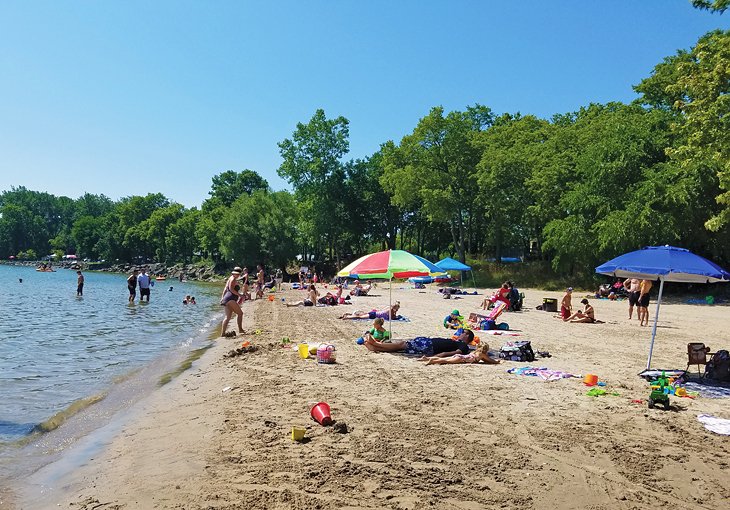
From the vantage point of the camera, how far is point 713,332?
15.2 metres

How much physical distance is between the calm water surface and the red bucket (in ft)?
13.0

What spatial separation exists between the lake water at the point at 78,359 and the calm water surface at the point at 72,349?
14mm

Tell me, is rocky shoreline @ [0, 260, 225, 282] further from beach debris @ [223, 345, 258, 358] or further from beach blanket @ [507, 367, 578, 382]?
beach blanket @ [507, 367, 578, 382]

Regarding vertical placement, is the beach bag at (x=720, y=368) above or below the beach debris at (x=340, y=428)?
above

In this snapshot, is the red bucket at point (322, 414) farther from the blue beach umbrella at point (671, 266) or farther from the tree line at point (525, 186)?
the tree line at point (525, 186)

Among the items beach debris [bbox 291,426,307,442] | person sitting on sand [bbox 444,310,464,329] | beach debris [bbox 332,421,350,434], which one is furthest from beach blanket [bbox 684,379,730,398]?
person sitting on sand [bbox 444,310,464,329]

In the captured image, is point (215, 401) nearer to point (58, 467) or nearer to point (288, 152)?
point (58, 467)

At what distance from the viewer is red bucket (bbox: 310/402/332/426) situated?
587 centimetres

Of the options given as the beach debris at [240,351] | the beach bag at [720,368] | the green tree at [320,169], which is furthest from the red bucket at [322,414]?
the green tree at [320,169]

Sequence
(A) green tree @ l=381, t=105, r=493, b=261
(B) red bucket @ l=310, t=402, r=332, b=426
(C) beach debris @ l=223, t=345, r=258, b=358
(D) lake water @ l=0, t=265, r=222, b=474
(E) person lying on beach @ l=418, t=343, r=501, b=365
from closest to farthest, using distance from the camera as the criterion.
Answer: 1. (B) red bucket @ l=310, t=402, r=332, b=426
2. (D) lake water @ l=0, t=265, r=222, b=474
3. (E) person lying on beach @ l=418, t=343, r=501, b=365
4. (C) beach debris @ l=223, t=345, r=258, b=358
5. (A) green tree @ l=381, t=105, r=493, b=261

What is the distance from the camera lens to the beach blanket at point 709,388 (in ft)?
24.1

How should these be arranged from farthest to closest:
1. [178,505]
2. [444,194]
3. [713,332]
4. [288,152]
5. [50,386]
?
[288,152] < [444,194] < [713,332] < [50,386] < [178,505]

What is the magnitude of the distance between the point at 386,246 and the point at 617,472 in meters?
52.5

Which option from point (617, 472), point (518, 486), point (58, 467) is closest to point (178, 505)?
point (58, 467)
